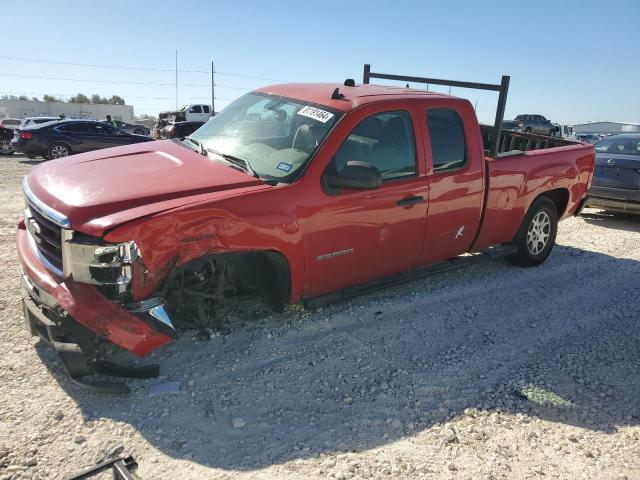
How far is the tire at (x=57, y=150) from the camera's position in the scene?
16.3 meters

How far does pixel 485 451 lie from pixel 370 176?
1959 mm

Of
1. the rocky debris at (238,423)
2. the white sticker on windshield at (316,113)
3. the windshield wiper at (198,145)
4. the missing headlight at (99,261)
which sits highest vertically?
the white sticker on windshield at (316,113)

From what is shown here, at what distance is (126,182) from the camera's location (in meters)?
3.44

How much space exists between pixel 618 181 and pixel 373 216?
6423 millimetres

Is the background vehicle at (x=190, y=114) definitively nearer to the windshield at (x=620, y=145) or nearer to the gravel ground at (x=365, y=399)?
the windshield at (x=620, y=145)

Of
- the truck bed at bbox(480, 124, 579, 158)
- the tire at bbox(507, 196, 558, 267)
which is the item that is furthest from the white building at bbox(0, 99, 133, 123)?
the tire at bbox(507, 196, 558, 267)

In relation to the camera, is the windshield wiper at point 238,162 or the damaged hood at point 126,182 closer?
the damaged hood at point 126,182

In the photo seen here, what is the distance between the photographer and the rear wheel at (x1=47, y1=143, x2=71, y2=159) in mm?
16328

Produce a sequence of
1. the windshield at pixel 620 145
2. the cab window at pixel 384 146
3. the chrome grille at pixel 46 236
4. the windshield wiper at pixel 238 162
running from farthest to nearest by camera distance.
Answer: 1. the windshield at pixel 620 145
2. the cab window at pixel 384 146
3. the windshield wiper at pixel 238 162
4. the chrome grille at pixel 46 236

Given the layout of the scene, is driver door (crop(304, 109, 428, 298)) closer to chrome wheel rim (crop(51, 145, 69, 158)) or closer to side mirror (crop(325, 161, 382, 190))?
side mirror (crop(325, 161, 382, 190))

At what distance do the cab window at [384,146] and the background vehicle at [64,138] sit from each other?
565 inches

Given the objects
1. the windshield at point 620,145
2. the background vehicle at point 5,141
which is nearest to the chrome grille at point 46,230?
the windshield at point 620,145

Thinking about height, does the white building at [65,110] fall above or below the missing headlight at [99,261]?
above

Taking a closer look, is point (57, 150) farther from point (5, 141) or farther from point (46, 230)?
point (46, 230)
